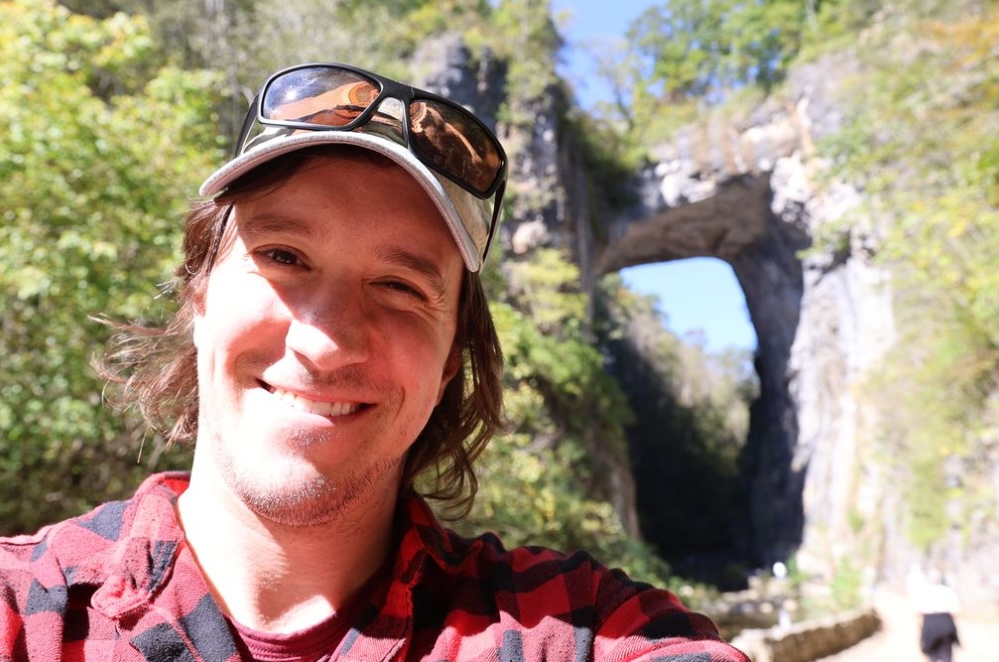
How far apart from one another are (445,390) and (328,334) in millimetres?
473

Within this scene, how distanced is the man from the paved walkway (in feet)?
21.8

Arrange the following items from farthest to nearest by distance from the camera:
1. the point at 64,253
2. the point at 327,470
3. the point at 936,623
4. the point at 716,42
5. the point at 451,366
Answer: the point at 716,42 < the point at 936,623 < the point at 64,253 < the point at 451,366 < the point at 327,470

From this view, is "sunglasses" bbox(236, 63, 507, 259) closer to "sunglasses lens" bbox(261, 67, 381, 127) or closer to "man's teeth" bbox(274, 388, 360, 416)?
"sunglasses lens" bbox(261, 67, 381, 127)

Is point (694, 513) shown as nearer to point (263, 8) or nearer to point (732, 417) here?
point (732, 417)

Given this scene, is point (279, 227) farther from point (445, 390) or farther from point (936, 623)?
point (936, 623)

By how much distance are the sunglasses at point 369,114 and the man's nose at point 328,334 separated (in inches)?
10.0

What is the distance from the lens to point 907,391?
10.3 m

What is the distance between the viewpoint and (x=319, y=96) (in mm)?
1039

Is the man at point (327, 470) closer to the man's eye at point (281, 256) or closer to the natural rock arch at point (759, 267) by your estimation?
the man's eye at point (281, 256)

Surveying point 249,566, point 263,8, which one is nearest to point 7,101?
point 249,566

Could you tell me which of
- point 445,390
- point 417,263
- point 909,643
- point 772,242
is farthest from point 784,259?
point 417,263

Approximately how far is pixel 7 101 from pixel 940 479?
38.2 ft

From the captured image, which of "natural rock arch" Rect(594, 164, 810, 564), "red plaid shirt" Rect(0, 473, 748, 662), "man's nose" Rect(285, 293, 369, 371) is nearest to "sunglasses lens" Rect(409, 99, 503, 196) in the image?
"man's nose" Rect(285, 293, 369, 371)

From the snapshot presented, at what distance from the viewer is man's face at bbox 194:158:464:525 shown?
35.8 inches
